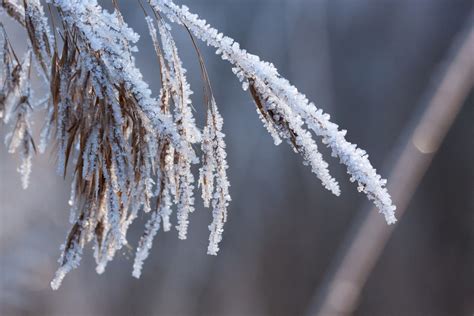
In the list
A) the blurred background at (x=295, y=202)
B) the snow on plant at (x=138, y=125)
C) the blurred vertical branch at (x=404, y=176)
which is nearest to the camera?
the snow on plant at (x=138, y=125)

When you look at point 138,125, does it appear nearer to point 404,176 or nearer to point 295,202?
point 295,202

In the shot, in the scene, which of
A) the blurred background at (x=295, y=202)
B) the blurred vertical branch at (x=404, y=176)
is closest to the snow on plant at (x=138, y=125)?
the blurred background at (x=295, y=202)

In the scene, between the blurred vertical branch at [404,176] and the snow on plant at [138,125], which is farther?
the blurred vertical branch at [404,176]

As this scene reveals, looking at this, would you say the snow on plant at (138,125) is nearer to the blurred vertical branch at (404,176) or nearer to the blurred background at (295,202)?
the blurred background at (295,202)

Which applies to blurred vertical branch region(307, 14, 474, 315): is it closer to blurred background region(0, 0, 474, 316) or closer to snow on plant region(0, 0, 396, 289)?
blurred background region(0, 0, 474, 316)

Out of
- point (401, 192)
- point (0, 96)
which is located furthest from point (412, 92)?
point (0, 96)

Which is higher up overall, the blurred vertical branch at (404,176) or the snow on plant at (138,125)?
the blurred vertical branch at (404,176)

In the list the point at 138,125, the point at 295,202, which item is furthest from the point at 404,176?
the point at 138,125
